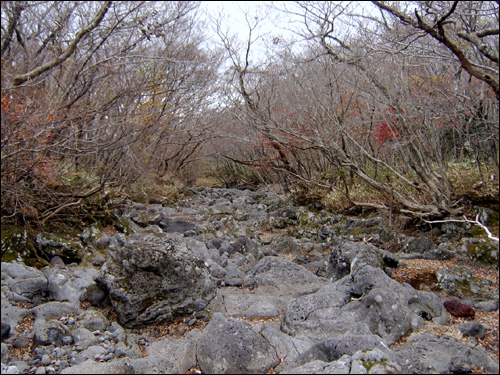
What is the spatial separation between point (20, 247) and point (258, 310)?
332 cm

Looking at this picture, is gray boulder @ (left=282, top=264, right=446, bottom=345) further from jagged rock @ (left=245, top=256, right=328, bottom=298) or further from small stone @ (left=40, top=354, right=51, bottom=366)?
small stone @ (left=40, top=354, right=51, bottom=366)

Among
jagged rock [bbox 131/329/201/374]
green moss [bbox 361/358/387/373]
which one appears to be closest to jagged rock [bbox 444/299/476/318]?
green moss [bbox 361/358/387/373]

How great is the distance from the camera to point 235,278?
233 inches

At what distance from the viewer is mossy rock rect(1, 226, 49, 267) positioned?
5031 mm

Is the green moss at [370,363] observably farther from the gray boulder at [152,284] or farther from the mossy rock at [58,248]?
the mossy rock at [58,248]

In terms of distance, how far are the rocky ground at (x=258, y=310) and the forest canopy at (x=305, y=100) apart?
0.96 meters

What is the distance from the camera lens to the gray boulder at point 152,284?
3992 mm

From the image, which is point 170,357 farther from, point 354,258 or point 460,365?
point 354,258

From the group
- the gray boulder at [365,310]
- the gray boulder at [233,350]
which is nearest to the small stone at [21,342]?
the gray boulder at [233,350]

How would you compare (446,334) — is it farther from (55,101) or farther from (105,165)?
(105,165)

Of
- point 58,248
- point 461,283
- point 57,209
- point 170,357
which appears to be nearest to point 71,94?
point 57,209

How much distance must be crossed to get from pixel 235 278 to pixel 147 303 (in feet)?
6.75

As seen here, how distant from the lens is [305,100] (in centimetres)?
938

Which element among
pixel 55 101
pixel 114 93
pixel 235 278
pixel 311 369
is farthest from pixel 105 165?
pixel 311 369
